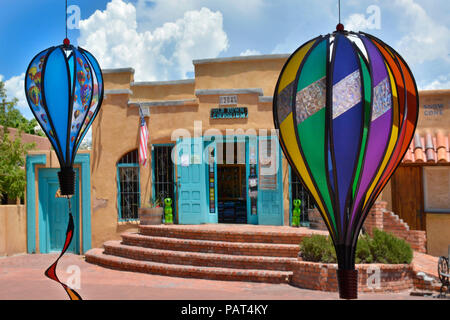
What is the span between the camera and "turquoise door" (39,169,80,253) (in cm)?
1312

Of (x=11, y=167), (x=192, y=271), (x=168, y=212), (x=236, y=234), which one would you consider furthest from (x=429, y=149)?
(x=11, y=167)

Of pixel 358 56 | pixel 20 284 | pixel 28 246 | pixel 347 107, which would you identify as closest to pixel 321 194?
pixel 347 107

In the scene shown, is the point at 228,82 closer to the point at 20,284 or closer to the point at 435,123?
→ the point at 435,123

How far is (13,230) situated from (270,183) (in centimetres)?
702

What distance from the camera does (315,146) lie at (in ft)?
11.1

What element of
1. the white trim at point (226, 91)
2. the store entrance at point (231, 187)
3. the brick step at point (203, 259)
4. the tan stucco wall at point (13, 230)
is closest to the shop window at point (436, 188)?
the brick step at point (203, 259)

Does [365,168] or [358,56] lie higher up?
[358,56]

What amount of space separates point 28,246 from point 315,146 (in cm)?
1163

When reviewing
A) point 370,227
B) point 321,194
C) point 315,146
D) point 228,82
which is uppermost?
point 228,82

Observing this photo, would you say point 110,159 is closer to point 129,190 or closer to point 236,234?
point 129,190

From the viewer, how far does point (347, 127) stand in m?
3.29
